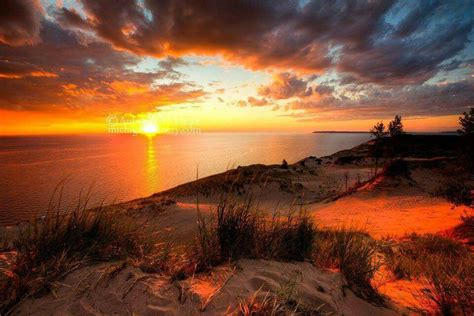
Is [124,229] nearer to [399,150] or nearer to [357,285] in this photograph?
[357,285]

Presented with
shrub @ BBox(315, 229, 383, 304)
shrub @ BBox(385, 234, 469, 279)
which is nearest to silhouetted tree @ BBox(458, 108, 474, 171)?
shrub @ BBox(385, 234, 469, 279)

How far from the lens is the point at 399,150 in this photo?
6100 cm

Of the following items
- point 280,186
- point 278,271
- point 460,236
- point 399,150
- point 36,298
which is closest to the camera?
point 36,298

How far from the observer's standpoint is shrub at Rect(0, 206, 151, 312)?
2.12 metres

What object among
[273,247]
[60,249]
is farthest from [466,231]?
[60,249]

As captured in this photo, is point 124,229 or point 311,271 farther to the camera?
point 124,229

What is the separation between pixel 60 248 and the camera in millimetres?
2746

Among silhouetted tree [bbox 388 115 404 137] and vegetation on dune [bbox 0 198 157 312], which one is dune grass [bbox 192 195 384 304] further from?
silhouetted tree [bbox 388 115 404 137]

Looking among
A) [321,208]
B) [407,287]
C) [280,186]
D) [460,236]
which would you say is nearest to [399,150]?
[280,186]

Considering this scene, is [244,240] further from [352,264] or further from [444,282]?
[444,282]

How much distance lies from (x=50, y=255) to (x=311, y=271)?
128 inches

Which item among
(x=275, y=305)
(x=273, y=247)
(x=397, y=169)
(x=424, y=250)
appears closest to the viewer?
(x=275, y=305)

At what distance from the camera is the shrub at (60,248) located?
2.12 meters

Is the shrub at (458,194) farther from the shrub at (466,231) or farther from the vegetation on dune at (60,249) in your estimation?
the vegetation on dune at (60,249)
